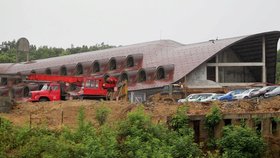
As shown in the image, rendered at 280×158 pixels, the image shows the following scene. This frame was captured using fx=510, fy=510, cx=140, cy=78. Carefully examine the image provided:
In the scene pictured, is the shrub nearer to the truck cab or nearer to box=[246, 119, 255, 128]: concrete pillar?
box=[246, 119, 255, 128]: concrete pillar

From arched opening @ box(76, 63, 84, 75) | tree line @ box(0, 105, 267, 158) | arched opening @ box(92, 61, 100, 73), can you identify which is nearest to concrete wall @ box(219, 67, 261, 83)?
arched opening @ box(92, 61, 100, 73)

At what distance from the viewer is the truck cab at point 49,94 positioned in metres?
34.5

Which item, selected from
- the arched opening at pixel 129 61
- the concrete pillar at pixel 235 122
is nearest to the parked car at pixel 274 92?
the concrete pillar at pixel 235 122

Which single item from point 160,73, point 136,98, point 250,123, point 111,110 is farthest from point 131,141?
point 160,73

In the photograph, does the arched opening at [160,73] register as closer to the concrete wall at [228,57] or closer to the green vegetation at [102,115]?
the concrete wall at [228,57]

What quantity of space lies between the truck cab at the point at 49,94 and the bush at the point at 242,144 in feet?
Answer: 55.7

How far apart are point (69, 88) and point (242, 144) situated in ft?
62.2

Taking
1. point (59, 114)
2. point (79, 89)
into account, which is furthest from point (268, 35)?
point (59, 114)

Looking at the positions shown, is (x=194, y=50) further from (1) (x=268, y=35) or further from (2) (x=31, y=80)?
(2) (x=31, y=80)

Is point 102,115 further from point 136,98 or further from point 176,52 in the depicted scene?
point 176,52

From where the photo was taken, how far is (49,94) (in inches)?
1371

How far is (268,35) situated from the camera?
55875mm

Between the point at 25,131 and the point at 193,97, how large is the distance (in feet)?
56.2

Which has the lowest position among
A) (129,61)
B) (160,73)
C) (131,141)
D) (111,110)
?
(131,141)
